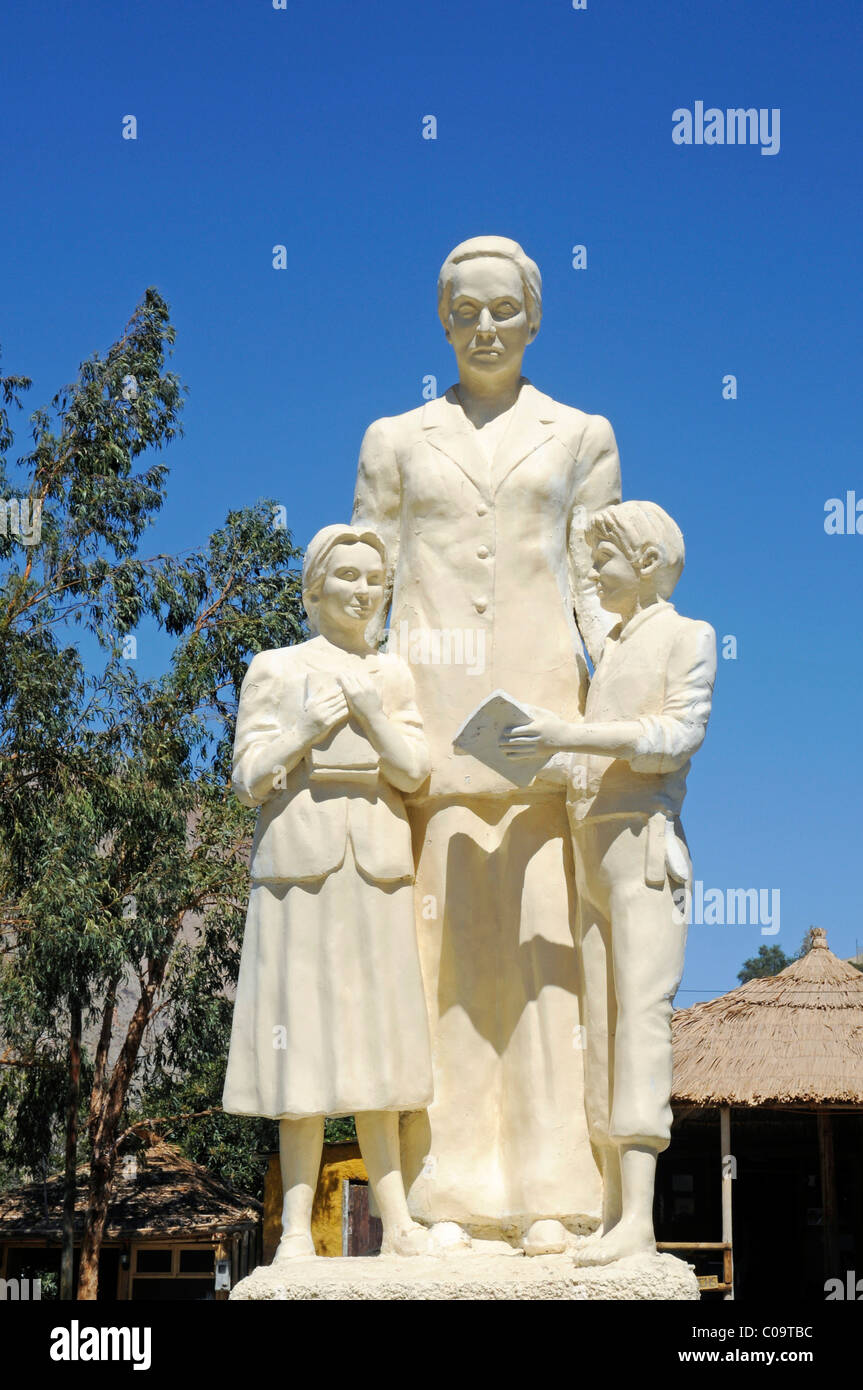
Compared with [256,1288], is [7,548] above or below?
above

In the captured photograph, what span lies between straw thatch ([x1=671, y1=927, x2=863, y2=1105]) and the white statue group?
1184 centimetres

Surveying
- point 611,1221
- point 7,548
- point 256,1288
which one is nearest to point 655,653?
point 611,1221

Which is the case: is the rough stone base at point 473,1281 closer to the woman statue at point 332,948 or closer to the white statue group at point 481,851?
the white statue group at point 481,851

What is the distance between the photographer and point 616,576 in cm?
632

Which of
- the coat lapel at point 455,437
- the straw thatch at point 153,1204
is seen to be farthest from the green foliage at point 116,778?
the coat lapel at point 455,437

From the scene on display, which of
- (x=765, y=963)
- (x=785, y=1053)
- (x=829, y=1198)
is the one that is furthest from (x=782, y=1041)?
(x=765, y=963)

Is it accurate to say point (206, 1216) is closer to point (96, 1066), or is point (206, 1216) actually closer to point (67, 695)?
point (96, 1066)

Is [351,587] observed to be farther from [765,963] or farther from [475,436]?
[765,963]

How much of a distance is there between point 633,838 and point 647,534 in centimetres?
118

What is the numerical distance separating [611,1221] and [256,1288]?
1330 mm

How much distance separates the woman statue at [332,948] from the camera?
599 cm

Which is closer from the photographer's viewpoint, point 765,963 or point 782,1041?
point 782,1041

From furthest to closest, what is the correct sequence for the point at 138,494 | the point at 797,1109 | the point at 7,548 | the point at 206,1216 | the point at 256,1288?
the point at 206,1216 < the point at 138,494 < the point at 7,548 < the point at 797,1109 < the point at 256,1288

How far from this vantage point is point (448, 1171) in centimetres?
634
